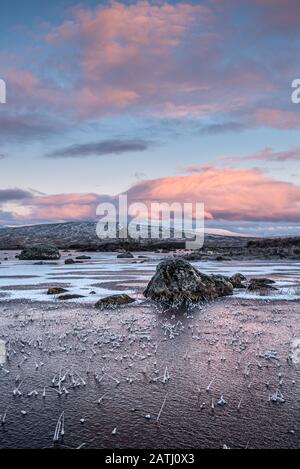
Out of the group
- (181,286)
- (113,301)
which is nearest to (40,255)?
(181,286)

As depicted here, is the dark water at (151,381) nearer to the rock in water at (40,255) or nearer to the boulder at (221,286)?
the boulder at (221,286)

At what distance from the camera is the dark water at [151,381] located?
22.1 feet

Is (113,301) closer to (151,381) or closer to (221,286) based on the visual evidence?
(221,286)

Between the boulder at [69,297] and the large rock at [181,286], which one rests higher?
the large rock at [181,286]

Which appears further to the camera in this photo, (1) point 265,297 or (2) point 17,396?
(1) point 265,297

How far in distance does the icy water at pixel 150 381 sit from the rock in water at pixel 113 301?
2353 millimetres

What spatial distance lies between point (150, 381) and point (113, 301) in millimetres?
10359

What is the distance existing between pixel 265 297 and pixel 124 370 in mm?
13597

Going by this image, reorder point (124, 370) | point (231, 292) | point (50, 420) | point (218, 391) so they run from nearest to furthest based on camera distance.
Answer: point (50, 420), point (218, 391), point (124, 370), point (231, 292)

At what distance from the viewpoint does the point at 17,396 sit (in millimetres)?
8242

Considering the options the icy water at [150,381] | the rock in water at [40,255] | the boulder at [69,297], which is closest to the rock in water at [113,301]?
the icy water at [150,381]

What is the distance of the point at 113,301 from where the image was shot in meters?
19.3
